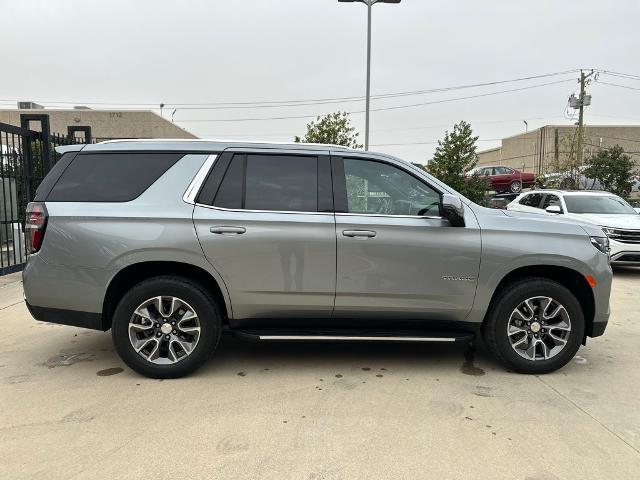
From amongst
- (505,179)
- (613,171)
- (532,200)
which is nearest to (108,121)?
(505,179)

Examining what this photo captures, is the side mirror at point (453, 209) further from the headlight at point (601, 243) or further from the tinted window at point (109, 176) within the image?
the tinted window at point (109, 176)

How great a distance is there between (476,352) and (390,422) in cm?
188

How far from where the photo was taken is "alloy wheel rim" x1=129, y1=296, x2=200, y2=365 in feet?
13.0

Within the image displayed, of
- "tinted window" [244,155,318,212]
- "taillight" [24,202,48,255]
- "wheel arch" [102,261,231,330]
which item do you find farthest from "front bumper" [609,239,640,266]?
"taillight" [24,202,48,255]

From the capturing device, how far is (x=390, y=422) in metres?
3.35

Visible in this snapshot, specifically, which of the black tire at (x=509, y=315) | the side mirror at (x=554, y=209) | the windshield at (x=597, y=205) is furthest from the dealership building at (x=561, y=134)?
the black tire at (x=509, y=315)

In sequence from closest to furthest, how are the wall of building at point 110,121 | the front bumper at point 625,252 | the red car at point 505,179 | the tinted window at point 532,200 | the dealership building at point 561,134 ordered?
Answer: the front bumper at point 625,252 → the tinted window at point 532,200 → the red car at point 505,179 → the wall of building at point 110,121 → the dealership building at point 561,134

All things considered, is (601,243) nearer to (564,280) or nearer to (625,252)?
(564,280)

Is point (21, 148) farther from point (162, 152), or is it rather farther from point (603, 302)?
point (603, 302)

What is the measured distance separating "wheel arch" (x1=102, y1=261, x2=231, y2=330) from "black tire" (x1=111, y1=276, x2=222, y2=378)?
0.32 ft

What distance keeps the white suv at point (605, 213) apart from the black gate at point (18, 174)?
9471 millimetres

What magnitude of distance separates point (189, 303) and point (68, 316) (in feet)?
3.27

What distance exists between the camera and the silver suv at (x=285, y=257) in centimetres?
393

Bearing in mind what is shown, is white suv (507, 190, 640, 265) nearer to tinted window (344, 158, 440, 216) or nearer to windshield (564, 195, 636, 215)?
windshield (564, 195, 636, 215)
